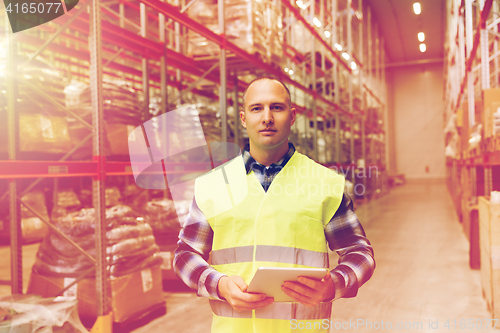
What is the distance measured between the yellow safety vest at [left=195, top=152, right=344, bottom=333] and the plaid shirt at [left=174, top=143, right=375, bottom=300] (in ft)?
0.13

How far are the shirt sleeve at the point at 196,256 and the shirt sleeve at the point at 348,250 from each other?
0.41m

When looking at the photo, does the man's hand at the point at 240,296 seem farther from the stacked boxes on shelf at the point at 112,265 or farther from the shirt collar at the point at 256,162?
the stacked boxes on shelf at the point at 112,265

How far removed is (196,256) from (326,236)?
498 millimetres

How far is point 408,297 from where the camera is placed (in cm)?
450

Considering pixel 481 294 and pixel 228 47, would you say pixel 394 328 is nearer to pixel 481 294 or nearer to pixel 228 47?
pixel 481 294

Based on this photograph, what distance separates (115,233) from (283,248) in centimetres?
276

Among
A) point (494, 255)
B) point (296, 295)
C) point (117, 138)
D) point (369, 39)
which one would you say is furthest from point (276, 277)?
point (369, 39)

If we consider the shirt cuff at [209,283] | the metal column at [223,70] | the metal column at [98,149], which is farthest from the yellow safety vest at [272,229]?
the metal column at [223,70]

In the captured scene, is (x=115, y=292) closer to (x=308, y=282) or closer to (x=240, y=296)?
(x=240, y=296)

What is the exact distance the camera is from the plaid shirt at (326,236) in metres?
1.37

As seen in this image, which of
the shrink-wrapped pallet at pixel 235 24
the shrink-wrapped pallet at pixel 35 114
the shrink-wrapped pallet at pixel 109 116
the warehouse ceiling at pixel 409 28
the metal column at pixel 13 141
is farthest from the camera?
the warehouse ceiling at pixel 409 28

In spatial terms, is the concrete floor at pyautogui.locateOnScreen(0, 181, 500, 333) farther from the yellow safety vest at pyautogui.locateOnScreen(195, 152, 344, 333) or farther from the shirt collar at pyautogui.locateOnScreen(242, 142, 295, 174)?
the shirt collar at pyautogui.locateOnScreen(242, 142, 295, 174)

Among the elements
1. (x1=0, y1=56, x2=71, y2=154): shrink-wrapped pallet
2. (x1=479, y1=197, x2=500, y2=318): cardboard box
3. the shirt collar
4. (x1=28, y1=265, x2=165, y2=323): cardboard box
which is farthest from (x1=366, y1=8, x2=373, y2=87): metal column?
the shirt collar

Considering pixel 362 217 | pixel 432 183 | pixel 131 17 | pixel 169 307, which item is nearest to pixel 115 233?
pixel 169 307
